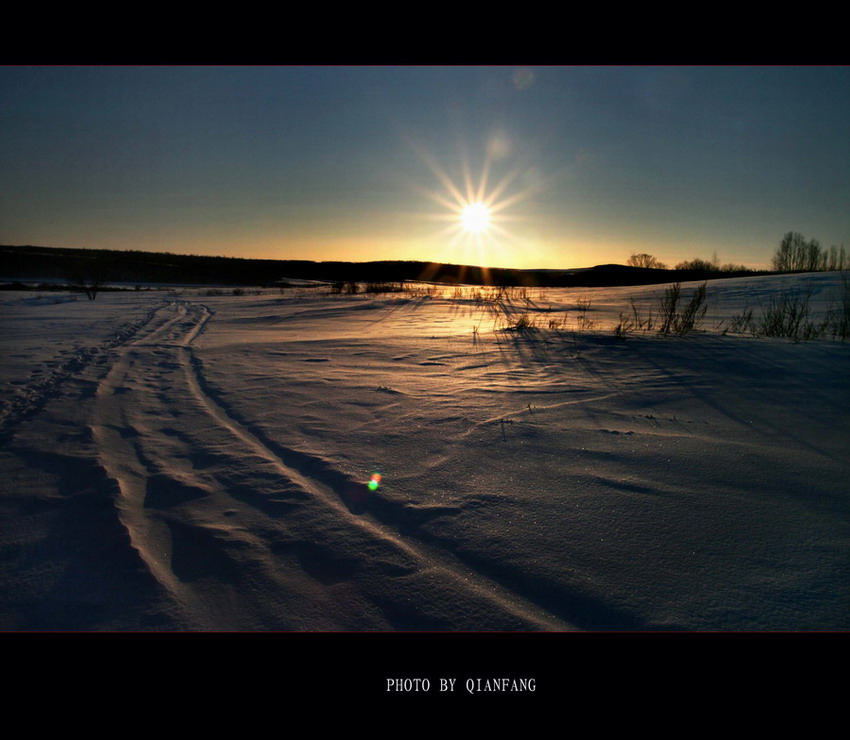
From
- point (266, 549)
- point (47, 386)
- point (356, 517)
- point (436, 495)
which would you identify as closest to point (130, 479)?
point (266, 549)

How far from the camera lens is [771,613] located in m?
1.24

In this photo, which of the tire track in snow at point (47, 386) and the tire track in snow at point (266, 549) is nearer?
the tire track in snow at point (266, 549)

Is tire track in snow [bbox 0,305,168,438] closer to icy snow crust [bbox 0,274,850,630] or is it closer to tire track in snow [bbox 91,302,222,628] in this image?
icy snow crust [bbox 0,274,850,630]

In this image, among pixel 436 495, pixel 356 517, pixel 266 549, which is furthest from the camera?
pixel 436 495

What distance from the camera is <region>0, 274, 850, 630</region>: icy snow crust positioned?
1.31 metres

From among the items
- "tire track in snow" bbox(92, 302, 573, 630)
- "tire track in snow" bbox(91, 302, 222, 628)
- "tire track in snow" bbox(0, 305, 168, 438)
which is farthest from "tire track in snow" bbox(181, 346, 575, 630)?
"tire track in snow" bbox(0, 305, 168, 438)

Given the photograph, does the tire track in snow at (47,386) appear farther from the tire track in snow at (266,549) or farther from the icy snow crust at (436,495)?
the tire track in snow at (266,549)

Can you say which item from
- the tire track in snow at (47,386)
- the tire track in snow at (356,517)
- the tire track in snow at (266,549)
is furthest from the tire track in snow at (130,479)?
the tire track in snow at (356,517)

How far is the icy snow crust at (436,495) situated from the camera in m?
1.31

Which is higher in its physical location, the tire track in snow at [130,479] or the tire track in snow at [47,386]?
the tire track in snow at [47,386]

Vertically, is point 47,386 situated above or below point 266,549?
above

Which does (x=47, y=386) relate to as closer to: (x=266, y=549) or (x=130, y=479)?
(x=130, y=479)

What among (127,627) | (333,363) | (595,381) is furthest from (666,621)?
(333,363)

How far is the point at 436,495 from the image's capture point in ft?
Answer: 6.43
